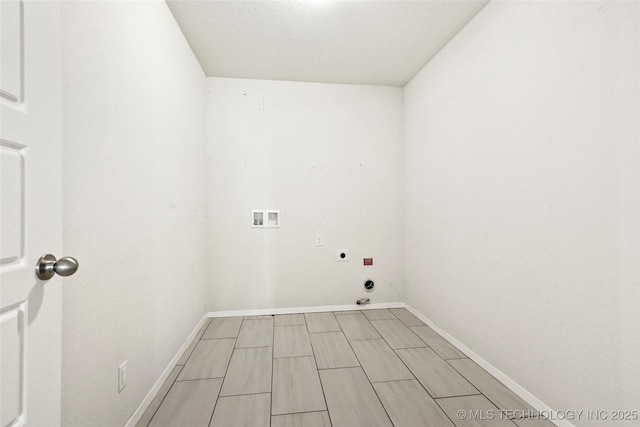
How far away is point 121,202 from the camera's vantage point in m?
1.27

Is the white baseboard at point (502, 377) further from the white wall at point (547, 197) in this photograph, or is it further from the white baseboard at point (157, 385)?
the white baseboard at point (157, 385)

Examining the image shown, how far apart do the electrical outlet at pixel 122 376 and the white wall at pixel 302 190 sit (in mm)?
1458

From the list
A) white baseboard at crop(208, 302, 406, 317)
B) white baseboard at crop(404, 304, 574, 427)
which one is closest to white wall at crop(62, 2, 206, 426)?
white baseboard at crop(208, 302, 406, 317)

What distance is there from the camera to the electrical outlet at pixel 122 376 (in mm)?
1238

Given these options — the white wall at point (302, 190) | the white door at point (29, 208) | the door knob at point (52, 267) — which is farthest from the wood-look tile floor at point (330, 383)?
the door knob at point (52, 267)

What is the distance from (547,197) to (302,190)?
200 centimetres

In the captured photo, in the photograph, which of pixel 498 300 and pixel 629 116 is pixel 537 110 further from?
pixel 498 300

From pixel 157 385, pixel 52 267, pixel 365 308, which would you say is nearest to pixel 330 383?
pixel 157 385

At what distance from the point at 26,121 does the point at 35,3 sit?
0.31 m

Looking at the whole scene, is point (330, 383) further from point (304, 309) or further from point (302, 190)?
point (302, 190)

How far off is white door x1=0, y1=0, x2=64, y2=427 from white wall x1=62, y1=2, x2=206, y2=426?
0.24 metres

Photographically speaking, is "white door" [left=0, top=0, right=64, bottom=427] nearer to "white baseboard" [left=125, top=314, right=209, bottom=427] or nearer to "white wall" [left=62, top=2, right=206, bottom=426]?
"white wall" [left=62, top=2, right=206, bottom=426]

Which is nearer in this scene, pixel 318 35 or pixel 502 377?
pixel 502 377

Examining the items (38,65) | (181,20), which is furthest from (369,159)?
(38,65)
